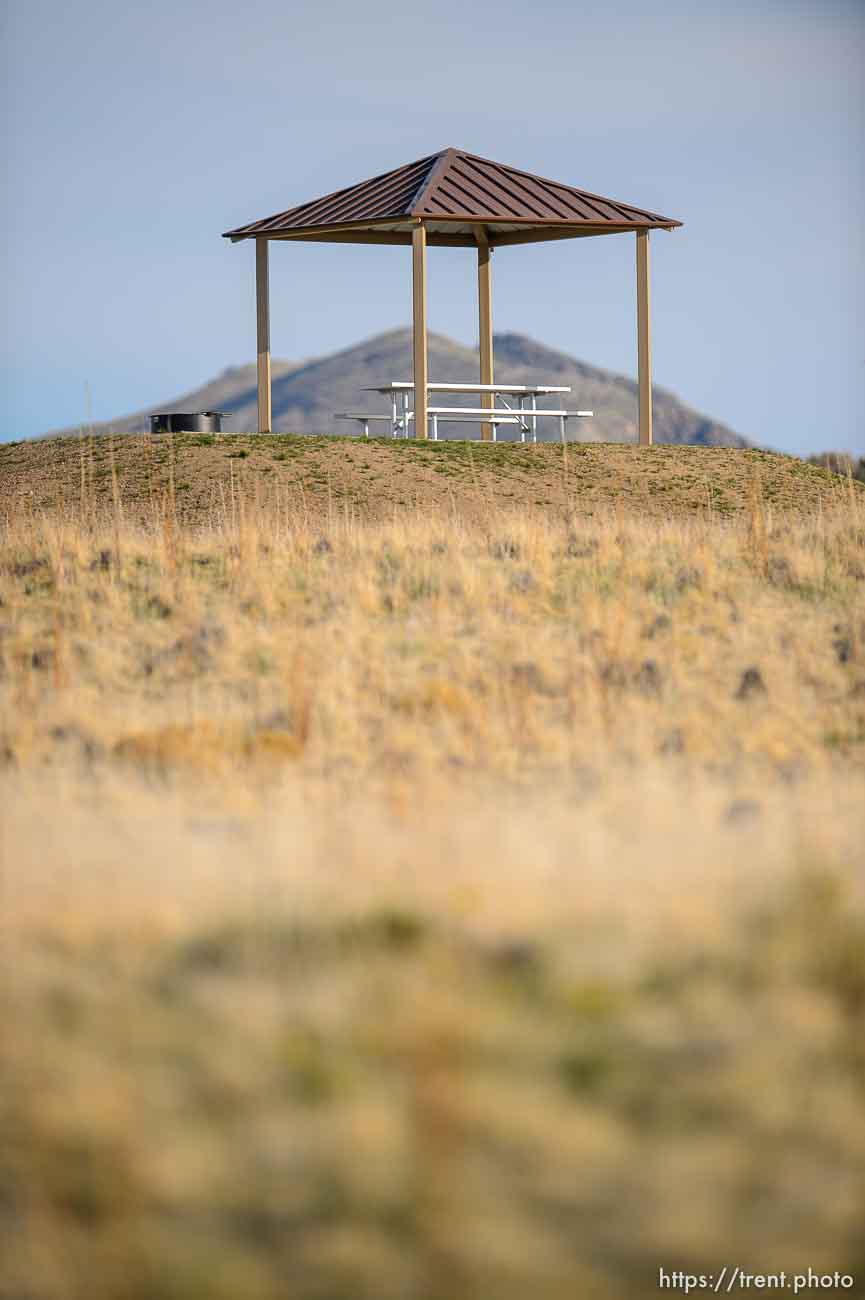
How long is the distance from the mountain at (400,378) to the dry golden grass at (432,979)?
85825 millimetres

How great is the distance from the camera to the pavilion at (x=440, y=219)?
51.5 ft

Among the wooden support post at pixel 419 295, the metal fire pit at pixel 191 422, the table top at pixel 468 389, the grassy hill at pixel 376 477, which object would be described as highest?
the wooden support post at pixel 419 295

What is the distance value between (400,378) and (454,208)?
341 feet

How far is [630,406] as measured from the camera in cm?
10762

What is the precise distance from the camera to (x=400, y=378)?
388 ft

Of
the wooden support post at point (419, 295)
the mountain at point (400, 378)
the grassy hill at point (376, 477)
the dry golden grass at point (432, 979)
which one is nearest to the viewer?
the dry golden grass at point (432, 979)

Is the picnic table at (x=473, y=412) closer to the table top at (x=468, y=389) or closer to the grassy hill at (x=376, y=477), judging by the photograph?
the table top at (x=468, y=389)

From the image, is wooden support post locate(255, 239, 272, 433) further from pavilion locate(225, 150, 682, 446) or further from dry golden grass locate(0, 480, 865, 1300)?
dry golden grass locate(0, 480, 865, 1300)

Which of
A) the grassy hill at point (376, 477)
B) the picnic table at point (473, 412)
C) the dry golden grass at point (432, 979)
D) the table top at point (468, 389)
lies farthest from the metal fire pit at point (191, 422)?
the dry golden grass at point (432, 979)

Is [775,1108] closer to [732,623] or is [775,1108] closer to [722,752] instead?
[722,752]

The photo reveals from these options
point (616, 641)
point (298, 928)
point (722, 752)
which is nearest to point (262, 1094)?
point (298, 928)

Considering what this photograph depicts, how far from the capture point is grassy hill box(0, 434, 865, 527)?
13156 millimetres

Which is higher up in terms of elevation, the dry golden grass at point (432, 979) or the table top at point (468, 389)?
the table top at point (468, 389)

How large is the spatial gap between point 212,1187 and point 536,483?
39.9ft
